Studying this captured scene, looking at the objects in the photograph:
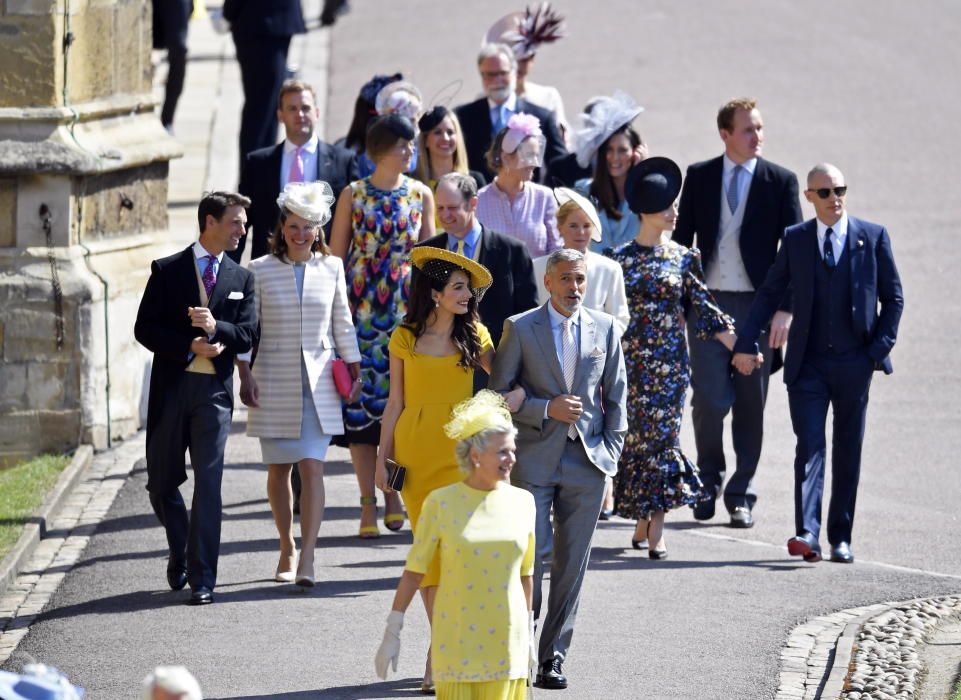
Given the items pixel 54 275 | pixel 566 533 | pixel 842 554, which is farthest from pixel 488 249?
pixel 54 275

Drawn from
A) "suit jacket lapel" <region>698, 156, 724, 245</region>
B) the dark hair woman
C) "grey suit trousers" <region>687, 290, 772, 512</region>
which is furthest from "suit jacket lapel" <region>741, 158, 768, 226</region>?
the dark hair woman

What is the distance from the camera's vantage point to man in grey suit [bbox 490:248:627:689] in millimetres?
8055

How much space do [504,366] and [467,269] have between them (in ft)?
1.48

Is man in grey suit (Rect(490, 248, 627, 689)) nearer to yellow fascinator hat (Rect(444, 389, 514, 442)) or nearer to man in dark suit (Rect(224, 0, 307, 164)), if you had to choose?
yellow fascinator hat (Rect(444, 389, 514, 442))

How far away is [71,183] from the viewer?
39.9 ft

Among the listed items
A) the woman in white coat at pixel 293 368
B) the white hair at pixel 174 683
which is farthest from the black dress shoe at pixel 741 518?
the white hair at pixel 174 683

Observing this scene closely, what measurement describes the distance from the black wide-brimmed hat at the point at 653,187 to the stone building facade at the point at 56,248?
11.7ft

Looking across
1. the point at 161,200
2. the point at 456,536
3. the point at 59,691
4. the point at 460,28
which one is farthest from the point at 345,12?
the point at 59,691

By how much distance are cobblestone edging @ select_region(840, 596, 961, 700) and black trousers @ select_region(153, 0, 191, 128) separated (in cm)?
1021

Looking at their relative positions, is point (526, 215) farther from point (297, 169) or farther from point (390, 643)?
point (390, 643)

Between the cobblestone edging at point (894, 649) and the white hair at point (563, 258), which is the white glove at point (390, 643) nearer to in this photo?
the white hair at point (563, 258)

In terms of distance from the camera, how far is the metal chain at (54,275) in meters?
12.0

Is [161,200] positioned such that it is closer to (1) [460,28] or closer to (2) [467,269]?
(2) [467,269]

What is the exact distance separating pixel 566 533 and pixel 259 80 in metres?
7.96
